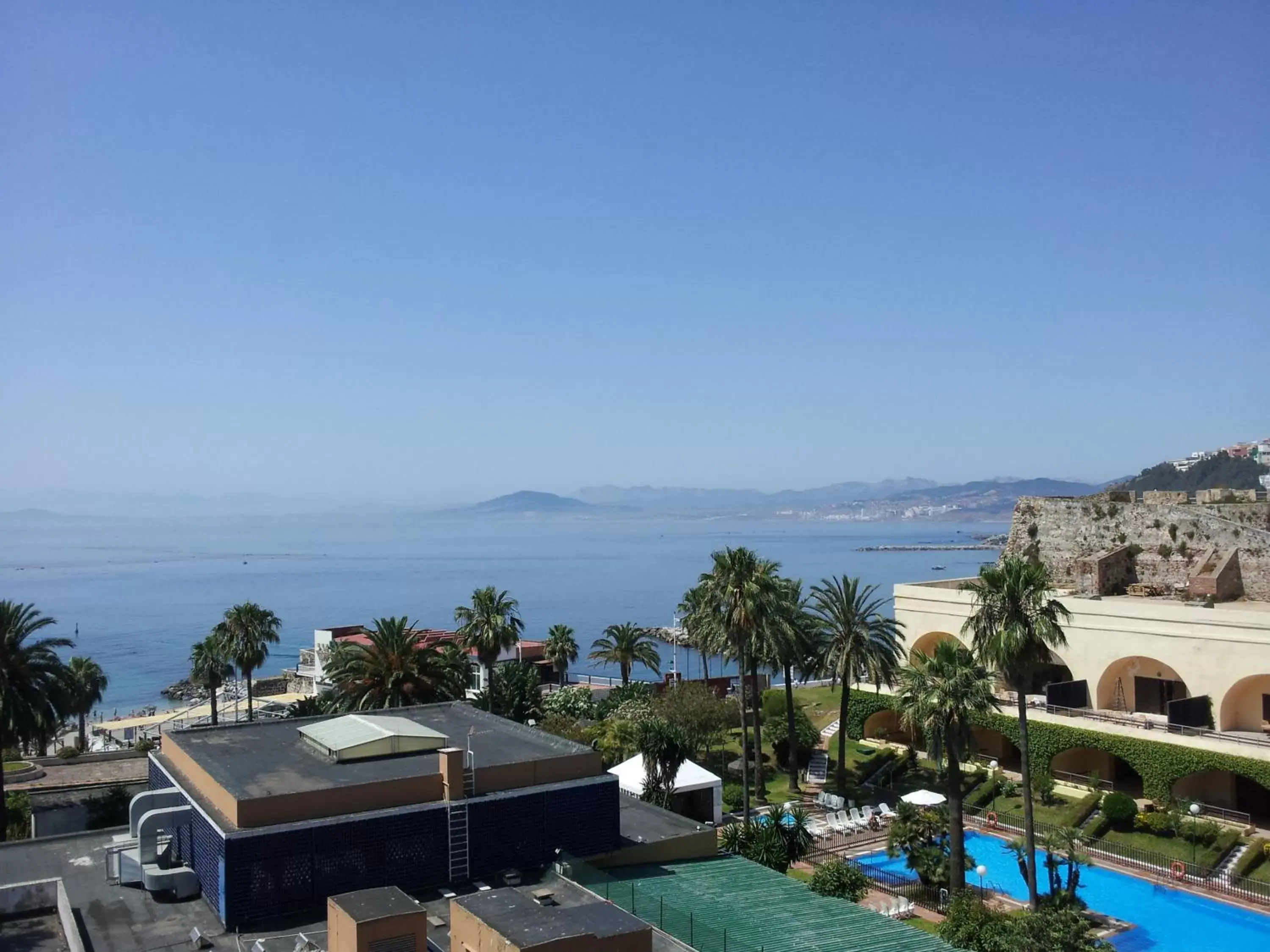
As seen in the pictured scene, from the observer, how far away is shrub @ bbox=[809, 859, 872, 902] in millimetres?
25969

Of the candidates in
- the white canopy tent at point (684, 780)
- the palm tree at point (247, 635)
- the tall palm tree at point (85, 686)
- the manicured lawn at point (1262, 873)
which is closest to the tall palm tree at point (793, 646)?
the white canopy tent at point (684, 780)

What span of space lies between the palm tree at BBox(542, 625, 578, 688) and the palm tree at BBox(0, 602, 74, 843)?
31791 mm

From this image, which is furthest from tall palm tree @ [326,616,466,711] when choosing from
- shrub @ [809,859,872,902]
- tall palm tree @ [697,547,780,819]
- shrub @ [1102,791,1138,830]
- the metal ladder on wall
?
shrub @ [1102,791,1138,830]

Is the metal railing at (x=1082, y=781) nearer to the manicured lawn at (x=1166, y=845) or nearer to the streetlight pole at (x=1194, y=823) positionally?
the manicured lawn at (x=1166, y=845)

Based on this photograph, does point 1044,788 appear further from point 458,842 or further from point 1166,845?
point 458,842

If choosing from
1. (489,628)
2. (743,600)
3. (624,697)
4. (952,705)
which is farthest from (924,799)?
(489,628)

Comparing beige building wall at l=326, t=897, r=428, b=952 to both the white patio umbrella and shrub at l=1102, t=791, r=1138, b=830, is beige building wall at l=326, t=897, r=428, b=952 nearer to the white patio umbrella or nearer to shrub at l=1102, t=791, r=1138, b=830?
the white patio umbrella

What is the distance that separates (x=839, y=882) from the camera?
26188 millimetres

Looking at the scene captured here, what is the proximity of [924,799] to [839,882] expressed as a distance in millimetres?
10188

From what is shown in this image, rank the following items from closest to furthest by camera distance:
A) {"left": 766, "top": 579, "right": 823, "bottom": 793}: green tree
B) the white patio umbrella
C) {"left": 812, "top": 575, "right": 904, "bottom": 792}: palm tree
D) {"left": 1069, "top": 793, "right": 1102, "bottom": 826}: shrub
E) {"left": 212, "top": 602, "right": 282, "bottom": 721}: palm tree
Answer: the white patio umbrella
{"left": 1069, "top": 793, "right": 1102, "bottom": 826}: shrub
{"left": 766, "top": 579, "right": 823, "bottom": 793}: green tree
{"left": 812, "top": 575, "right": 904, "bottom": 792}: palm tree
{"left": 212, "top": 602, "right": 282, "bottom": 721}: palm tree

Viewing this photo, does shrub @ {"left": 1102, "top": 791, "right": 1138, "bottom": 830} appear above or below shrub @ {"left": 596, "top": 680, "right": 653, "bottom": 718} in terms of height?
below

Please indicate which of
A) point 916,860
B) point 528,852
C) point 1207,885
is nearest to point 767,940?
point 528,852

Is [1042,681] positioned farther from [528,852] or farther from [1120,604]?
[528,852]

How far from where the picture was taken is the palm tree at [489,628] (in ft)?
166
